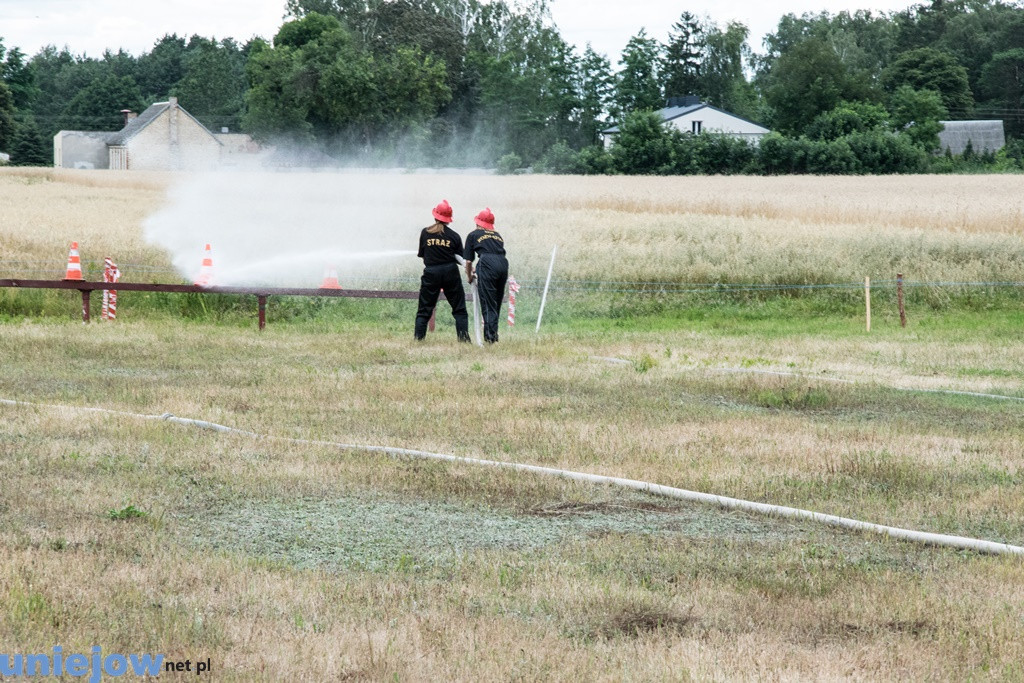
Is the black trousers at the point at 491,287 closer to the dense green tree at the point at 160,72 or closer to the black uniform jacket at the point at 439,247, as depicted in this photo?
the black uniform jacket at the point at 439,247

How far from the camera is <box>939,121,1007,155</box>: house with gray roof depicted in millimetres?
92688

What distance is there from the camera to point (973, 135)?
94062mm

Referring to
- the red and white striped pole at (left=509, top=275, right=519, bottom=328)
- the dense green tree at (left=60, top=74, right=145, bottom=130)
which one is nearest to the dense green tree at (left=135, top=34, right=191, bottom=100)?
the dense green tree at (left=60, top=74, right=145, bottom=130)

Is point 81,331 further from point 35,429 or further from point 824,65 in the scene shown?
point 824,65

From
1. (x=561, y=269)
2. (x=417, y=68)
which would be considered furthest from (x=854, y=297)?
(x=417, y=68)

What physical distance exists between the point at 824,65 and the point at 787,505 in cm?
8443

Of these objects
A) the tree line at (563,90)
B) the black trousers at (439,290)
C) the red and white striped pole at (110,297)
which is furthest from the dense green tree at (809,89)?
the black trousers at (439,290)

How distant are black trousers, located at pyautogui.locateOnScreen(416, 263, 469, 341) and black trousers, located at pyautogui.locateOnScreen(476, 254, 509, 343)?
0.86 feet

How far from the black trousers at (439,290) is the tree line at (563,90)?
163 feet

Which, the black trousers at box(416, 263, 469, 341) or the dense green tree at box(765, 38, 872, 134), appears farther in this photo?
the dense green tree at box(765, 38, 872, 134)

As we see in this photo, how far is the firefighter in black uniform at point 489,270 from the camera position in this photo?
52.4 ft

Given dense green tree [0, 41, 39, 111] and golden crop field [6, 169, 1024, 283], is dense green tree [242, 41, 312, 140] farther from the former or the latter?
dense green tree [0, 41, 39, 111]

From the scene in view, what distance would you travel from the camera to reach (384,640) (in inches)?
179

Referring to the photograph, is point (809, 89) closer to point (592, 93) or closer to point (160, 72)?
point (592, 93)
